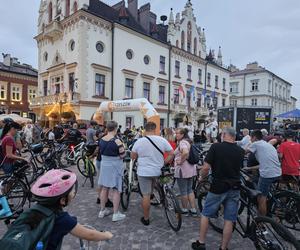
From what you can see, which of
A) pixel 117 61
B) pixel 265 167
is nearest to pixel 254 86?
pixel 117 61

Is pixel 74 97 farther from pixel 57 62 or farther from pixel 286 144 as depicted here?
pixel 286 144

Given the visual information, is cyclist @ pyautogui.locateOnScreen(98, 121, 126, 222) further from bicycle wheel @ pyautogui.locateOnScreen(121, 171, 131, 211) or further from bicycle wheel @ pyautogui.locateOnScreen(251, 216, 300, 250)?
bicycle wheel @ pyautogui.locateOnScreen(251, 216, 300, 250)

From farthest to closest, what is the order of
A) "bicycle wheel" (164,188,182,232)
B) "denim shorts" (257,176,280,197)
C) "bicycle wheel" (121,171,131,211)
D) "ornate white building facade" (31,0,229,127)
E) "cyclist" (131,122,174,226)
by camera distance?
"ornate white building facade" (31,0,229,127) < "bicycle wheel" (121,171,131,211) < "denim shorts" (257,176,280,197) < "cyclist" (131,122,174,226) < "bicycle wheel" (164,188,182,232)

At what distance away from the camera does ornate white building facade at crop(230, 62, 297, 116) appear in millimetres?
46062

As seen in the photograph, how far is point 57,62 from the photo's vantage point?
22.2m

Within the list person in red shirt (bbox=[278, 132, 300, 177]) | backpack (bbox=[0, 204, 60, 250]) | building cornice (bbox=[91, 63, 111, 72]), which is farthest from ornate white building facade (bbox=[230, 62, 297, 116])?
backpack (bbox=[0, 204, 60, 250])

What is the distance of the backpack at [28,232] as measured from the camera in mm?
1333

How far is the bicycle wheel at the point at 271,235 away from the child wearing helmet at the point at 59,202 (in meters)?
2.29

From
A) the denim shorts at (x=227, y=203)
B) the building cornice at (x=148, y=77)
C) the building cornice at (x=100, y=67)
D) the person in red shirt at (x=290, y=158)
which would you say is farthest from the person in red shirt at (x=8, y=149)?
the building cornice at (x=148, y=77)

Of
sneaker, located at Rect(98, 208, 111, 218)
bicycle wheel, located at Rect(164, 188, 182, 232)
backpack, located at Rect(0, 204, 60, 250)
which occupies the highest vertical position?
backpack, located at Rect(0, 204, 60, 250)

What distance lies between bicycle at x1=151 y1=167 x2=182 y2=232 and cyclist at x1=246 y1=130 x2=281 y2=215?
1568 millimetres

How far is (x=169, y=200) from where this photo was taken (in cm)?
444

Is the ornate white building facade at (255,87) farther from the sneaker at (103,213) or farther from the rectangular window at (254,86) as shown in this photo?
the sneaker at (103,213)

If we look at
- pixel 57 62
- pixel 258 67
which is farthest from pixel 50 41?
pixel 258 67
